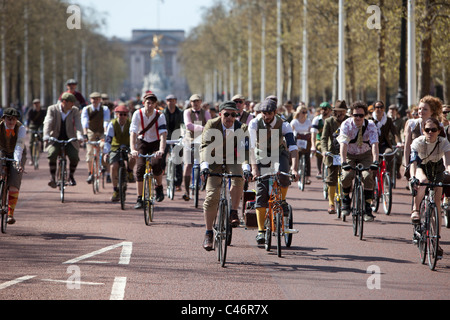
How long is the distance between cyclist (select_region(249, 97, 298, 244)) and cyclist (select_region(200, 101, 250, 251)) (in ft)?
1.08

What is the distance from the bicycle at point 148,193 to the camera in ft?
43.3

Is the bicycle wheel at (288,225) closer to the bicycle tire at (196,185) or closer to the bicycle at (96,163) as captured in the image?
the bicycle tire at (196,185)

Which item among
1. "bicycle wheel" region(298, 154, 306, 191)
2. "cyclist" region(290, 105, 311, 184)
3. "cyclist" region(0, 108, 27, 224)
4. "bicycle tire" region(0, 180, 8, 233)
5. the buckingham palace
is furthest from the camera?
the buckingham palace

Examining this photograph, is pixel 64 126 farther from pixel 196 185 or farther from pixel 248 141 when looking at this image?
pixel 248 141

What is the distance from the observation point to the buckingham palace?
189 metres

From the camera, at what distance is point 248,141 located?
10.2 metres

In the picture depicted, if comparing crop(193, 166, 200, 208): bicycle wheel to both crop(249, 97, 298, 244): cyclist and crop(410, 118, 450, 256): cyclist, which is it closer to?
crop(249, 97, 298, 244): cyclist

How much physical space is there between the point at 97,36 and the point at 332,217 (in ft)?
291

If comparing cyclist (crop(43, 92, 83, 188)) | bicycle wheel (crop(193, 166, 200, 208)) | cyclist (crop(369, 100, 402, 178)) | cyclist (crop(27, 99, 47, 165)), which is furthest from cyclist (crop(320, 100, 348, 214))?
cyclist (crop(27, 99, 47, 165))

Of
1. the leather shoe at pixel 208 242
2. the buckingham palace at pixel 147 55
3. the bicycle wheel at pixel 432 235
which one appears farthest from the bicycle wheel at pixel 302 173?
the buckingham palace at pixel 147 55

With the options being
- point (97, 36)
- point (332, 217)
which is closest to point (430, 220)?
point (332, 217)

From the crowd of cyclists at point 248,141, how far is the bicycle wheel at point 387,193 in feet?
1.83

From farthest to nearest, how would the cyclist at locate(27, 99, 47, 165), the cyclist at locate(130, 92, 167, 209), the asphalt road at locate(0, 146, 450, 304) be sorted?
1. the cyclist at locate(27, 99, 47, 165)
2. the cyclist at locate(130, 92, 167, 209)
3. the asphalt road at locate(0, 146, 450, 304)

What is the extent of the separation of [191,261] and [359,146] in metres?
4.06
